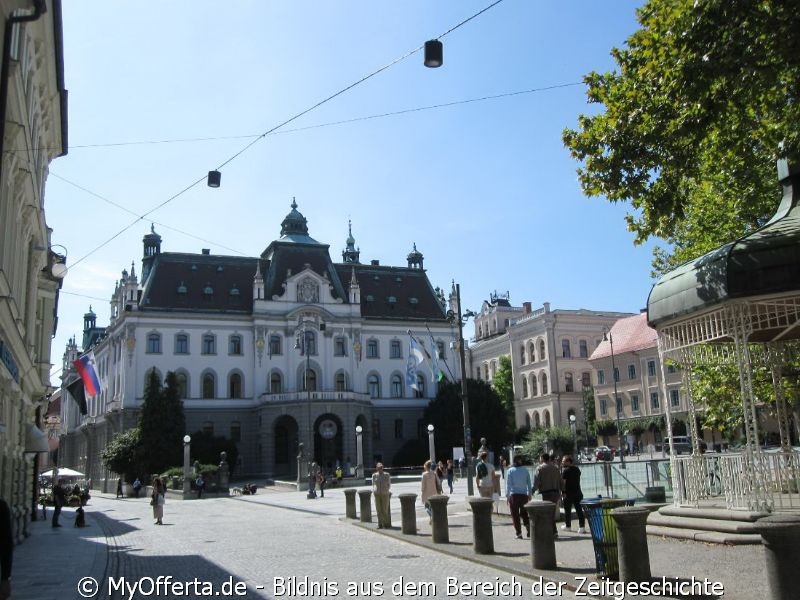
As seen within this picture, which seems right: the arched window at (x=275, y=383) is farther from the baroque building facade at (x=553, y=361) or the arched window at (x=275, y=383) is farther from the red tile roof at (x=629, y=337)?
the red tile roof at (x=629, y=337)

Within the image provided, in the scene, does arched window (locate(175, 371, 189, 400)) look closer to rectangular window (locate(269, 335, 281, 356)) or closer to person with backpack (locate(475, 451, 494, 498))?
rectangular window (locate(269, 335, 281, 356))

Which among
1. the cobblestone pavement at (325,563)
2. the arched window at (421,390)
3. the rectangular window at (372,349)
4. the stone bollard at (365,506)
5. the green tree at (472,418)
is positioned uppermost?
the rectangular window at (372,349)

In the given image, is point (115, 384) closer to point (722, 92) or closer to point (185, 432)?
point (185, 432)

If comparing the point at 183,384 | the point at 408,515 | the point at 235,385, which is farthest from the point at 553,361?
the point at 408,515

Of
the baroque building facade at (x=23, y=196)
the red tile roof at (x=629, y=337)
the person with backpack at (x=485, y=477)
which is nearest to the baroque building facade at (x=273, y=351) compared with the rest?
the red tile roof at (x=629, y=337)

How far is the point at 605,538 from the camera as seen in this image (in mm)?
11500

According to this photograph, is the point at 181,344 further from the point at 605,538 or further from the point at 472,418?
the point at 605,538

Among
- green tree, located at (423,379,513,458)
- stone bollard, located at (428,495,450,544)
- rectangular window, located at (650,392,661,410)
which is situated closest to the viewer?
stone bollard, located at (428,495,450,544)

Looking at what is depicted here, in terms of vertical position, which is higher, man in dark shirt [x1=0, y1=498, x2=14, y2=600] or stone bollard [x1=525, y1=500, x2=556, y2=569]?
man in dark shirt [x1=0, y1=498, x2=14, y2=600]

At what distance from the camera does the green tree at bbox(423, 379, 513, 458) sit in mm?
67188

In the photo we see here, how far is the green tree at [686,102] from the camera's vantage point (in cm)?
1160

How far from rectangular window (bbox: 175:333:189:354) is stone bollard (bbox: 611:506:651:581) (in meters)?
61.1

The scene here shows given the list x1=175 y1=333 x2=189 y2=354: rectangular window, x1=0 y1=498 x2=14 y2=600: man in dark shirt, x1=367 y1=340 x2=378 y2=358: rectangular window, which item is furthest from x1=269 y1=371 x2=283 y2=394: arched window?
x1=0 y1=498 x2=14 y2=600: man in dark shirt

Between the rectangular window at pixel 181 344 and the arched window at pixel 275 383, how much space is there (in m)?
7.82
